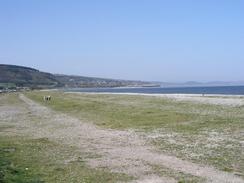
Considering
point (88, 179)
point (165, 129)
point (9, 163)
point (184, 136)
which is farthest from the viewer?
point (165, 129)

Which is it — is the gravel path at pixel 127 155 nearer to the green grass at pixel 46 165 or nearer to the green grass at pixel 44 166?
the green grass at pixel 46 165

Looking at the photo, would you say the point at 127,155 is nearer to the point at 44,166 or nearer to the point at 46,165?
the point at 46,165

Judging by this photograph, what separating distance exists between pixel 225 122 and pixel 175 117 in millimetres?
7811

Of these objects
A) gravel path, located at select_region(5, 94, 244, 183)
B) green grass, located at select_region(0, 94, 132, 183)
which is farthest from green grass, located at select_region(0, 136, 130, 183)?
gravel path, located at select_region(5, 94, 244, 183)

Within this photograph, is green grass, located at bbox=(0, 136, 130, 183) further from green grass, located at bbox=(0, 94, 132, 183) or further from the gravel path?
the gravel path

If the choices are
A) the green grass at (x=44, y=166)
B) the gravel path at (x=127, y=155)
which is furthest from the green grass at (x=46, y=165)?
the gravel path at (x=127, y=155)

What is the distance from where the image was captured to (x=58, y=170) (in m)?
19.8

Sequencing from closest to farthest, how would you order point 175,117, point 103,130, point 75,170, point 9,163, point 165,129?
point 75,170 < point 9,163 < point 165,129 < point 103,130 < point 175,117

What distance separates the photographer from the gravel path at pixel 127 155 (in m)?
17.9

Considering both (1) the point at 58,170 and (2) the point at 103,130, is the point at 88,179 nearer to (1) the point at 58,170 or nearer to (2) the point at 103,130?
(1) the point at 58,170

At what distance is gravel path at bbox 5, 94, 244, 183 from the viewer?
58.6ft

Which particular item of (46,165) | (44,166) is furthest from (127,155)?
(44,166)

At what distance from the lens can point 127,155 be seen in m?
23.3

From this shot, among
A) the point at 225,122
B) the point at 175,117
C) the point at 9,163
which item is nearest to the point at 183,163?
the point at 9,163
